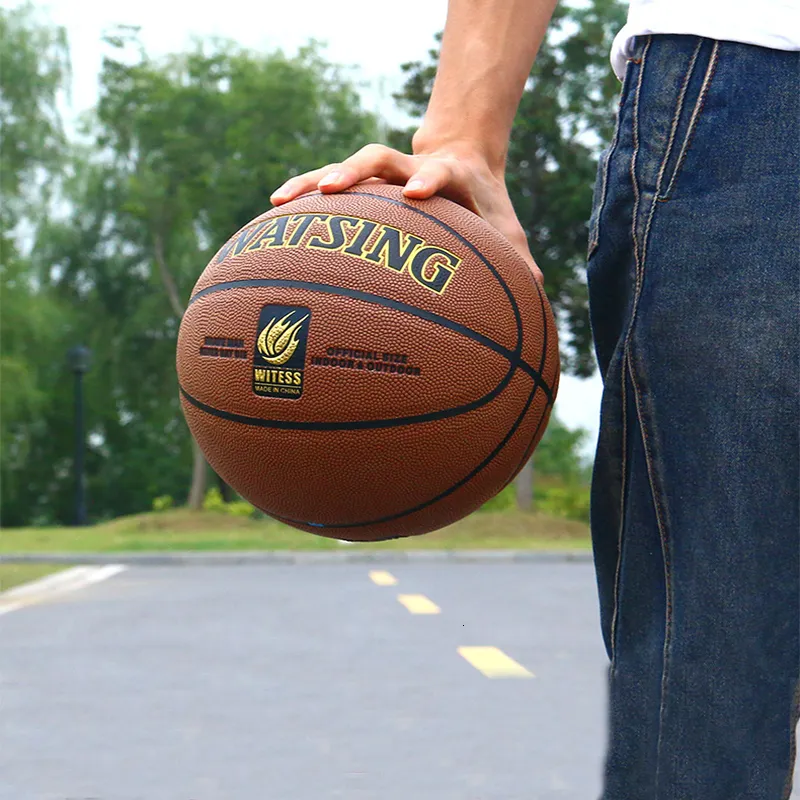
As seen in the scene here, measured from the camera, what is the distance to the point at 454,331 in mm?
2227

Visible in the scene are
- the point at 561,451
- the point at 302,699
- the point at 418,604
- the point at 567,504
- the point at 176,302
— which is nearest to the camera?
the point at 302,699

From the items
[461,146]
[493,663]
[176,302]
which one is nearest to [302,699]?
[493,663]

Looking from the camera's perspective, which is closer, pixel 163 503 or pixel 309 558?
pixel 309 558

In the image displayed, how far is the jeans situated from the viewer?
1.60 m

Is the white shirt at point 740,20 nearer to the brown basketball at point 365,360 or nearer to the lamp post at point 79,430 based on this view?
the brown basketball at point 365,360

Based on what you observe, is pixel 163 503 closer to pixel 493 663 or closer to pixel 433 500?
pixel 493 663

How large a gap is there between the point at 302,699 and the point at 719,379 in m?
4.27

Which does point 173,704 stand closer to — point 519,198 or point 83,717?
point 83,717

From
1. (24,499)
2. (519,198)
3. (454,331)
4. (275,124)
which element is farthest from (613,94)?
(454,331)

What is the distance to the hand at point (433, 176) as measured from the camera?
2.14 metres

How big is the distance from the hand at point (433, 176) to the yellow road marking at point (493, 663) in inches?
166

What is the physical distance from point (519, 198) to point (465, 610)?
15.2 metres

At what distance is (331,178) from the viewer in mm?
2221

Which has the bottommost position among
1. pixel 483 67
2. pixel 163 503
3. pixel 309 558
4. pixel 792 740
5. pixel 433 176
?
pixel 163 503
